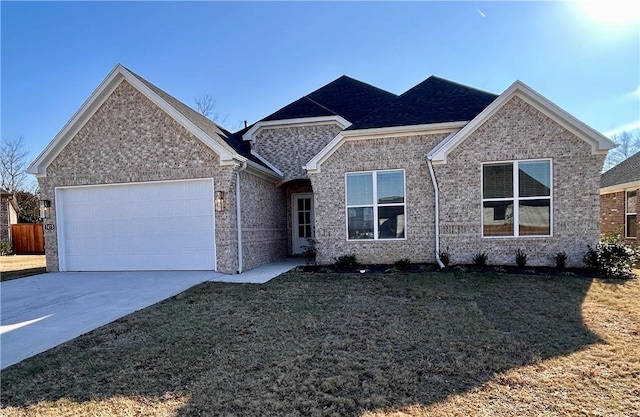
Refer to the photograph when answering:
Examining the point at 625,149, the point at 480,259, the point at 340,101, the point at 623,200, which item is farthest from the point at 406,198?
the point at 625,149

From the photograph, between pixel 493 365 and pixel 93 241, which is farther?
pixel 93 241

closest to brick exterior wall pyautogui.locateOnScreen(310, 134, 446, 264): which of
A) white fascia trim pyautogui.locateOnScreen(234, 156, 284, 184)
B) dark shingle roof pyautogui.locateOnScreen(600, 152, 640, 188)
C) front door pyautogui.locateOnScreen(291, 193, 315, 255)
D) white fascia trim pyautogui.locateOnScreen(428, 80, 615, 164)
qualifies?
white fascia trim pyautogui.locateOnScreen(428, 80, 615, 164)

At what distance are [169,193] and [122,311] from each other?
4892 millimetres

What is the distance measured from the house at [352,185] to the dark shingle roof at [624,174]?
839cm

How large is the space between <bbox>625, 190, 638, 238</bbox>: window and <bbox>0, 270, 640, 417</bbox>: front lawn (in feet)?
34.7

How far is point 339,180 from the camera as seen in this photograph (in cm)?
1083

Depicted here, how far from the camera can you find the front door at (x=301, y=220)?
567 inches

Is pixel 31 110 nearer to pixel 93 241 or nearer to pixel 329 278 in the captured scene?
pixel 93 241

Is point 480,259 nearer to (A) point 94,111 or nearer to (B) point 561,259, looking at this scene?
(B) point 561,259

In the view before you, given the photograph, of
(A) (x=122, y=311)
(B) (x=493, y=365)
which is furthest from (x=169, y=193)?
(B) (x=493, y=365)

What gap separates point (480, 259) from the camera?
9.63 m

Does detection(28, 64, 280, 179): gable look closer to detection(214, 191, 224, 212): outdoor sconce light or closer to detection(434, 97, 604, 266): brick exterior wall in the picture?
detection(214, 191, 224, 212): outdoor sconce light

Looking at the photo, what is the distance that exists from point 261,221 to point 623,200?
53.8 ft

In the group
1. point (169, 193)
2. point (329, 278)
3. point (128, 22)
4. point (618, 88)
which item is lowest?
point (329, 278)
